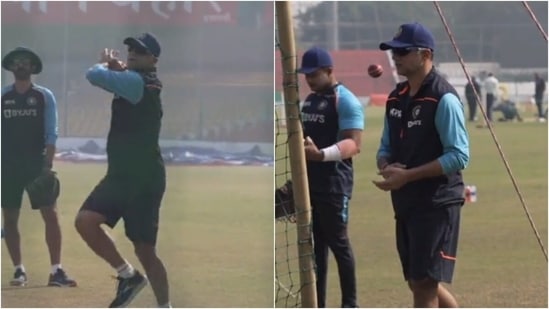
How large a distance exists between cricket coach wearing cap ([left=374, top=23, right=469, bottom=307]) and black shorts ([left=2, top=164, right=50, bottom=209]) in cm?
239

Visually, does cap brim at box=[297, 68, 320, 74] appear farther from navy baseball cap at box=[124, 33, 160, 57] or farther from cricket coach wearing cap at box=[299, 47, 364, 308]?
navy baseball cap at box=[124, 33, 160, 57]

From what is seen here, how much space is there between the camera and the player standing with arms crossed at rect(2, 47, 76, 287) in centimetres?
702

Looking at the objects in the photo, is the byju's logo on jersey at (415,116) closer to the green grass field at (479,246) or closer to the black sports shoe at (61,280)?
the green grass field at (479,246)

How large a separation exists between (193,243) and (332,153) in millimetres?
944

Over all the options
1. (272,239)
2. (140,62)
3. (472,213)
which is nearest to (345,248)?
(272,239)

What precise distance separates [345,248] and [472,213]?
5367 millimetres

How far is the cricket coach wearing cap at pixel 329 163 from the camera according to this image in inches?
285

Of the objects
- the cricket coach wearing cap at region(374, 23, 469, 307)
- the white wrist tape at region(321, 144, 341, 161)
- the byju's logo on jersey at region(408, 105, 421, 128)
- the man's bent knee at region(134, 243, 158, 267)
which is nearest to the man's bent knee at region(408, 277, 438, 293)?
the cricket coach wearing cap at region(374, 23, 469, 307)

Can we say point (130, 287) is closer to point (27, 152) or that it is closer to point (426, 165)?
point (27, 152)

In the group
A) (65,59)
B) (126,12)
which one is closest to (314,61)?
(126,12)

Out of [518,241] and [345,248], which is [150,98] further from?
[518,241]

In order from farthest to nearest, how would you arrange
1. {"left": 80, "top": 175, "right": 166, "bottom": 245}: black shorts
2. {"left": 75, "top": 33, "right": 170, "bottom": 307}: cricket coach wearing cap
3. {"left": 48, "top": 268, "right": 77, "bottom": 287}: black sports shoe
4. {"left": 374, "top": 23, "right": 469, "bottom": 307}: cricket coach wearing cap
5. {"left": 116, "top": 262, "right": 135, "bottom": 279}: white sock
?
{"left": 48, "top": 268, "right": 77, "bottom": 287}: black sports shoe
{"left": 116, "top": 262, "right": 135, "bottom": 279}: white sock
{"left": 80, "top": 175, "right": 166, "bottom": 245}: black shorts
{"left": 75, "top": 33, "right": 170, "bottom": 307}: cricket coach wearing cap
{"left": 374, "top": 23, "right": 469, "bottom": 307}: cricket coach wearing cap

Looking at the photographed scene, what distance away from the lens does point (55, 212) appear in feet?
23.5

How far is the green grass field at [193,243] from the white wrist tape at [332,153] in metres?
0.33
